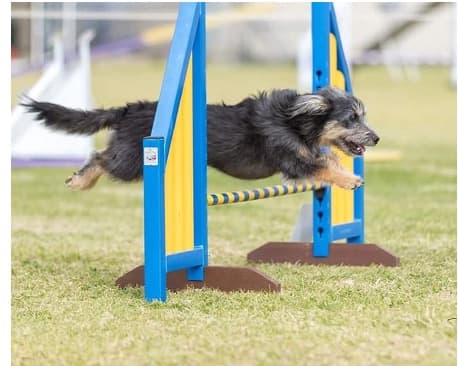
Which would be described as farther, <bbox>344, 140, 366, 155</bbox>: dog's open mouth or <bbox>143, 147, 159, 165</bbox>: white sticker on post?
<bbox>344, 140, 366, 155</bbox>: dog's open mouth

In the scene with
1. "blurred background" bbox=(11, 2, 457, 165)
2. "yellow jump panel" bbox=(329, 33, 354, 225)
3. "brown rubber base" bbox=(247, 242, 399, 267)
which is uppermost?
"blurred background" bbox=(11, 2, 457, 165)

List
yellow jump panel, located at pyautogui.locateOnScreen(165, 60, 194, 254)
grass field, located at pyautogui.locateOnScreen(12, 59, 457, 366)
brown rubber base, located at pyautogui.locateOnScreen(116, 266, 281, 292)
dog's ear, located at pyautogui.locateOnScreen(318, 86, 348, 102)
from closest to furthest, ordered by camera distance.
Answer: grass field, located at pyautogui.locateOnScreen(12, 59, 457, 366), yellow jump panel, located at pyautogui.locateOnScreen(165, 60, 194, 254), brown rubber base, located at pyautogui.locateOnScreen(116, 266, 281, 292), dog's ear, located at pyautogui.locateOnScreen(318, 86, 348, 102)

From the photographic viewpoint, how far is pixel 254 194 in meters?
4.80

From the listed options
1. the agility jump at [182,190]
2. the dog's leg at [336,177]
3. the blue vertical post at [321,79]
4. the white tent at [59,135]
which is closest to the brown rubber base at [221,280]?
the agility jump at [182,190]

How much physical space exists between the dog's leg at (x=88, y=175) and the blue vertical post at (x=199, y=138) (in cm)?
67

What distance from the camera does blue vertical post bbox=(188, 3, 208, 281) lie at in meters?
4.46

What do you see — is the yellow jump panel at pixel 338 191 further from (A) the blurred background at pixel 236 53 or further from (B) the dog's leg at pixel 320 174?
(A) the blurred background at pixel 236 53

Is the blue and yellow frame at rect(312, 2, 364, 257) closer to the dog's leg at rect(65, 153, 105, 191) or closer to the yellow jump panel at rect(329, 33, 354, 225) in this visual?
the yellow jump panel at rect(329, 33, 354, 225)

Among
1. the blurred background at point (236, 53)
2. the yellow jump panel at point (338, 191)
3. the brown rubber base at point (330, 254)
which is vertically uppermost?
the blurred background at point (236, 53)

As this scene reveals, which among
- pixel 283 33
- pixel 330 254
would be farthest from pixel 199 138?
pixel 283 33

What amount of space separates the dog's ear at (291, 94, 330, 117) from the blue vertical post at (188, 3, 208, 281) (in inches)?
23.2

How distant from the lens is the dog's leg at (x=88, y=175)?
196 inches

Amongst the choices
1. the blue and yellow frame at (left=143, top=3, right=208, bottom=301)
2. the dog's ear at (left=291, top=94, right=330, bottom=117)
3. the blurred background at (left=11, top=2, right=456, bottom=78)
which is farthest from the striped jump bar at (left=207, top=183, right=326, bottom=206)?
the blurred background at (left=11, top=2, right=456, bottom=78)

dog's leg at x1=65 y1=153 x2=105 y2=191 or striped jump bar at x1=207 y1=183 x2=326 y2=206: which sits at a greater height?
dog's leg at x1=65 y1=153 x2=105 y2=191
